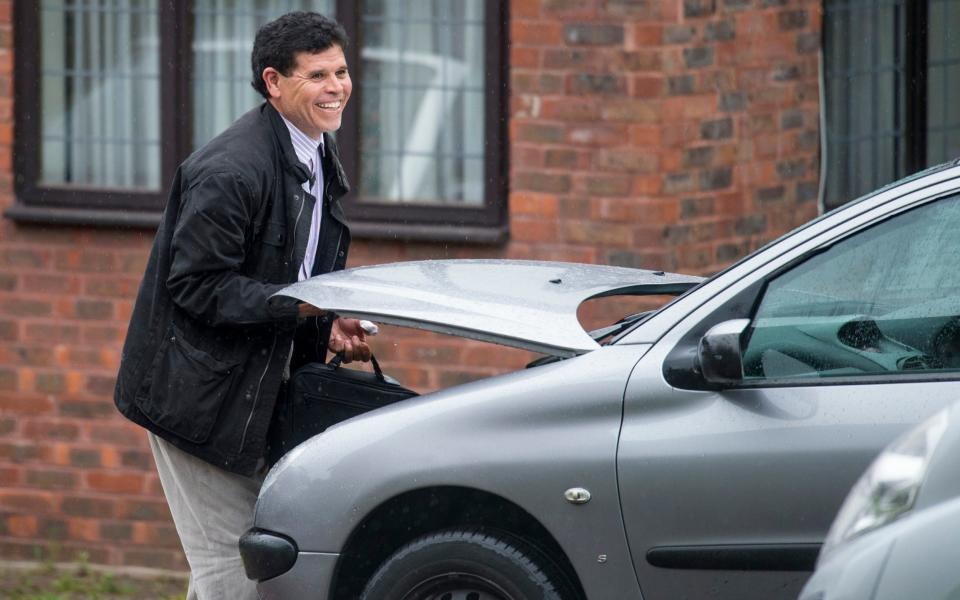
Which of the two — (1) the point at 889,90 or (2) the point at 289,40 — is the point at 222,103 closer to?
(2) the point at 289,40

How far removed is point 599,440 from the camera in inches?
174

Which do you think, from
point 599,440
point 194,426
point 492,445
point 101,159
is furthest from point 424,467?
point 101,159

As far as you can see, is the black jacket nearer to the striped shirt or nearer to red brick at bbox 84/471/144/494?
the striped shirt

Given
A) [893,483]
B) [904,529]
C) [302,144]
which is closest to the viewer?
[904,529]

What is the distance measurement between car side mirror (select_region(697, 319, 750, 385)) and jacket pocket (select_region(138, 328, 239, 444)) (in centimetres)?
149

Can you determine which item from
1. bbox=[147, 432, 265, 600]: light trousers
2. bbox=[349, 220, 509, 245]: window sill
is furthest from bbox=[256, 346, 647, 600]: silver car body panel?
bbox=[349, 220, 509, 245]: window sill

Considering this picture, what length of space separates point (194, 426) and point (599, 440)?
1.28m

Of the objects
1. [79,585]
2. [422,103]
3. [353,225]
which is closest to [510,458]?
[353,225]

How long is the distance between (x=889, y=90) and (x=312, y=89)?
148 inches

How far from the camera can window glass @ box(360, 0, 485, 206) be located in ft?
24.2

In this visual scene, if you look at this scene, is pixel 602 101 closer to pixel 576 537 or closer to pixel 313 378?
pixel 313 378

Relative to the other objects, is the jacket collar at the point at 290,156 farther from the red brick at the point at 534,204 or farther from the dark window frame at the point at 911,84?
the dark window frame at the point at 911,84

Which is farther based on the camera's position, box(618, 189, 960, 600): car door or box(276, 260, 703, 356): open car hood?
box(276, 260, 703, 356): open car hood

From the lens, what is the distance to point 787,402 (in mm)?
4312
